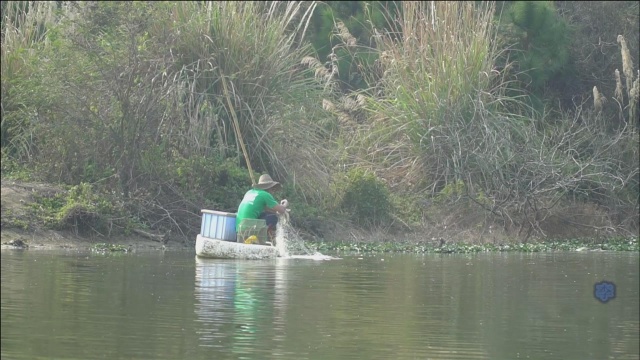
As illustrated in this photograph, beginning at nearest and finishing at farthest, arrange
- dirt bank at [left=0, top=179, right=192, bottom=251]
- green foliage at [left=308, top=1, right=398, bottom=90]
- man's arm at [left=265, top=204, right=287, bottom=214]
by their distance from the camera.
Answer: dirt bank at [left=0, top=179, right=192, bottom=251] → man's arm at [left=265, top=204, right=287, bottom=214] → green foliage at [left=308, top=1, right=398, bottom=90]

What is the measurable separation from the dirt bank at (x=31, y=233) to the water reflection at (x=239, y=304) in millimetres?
2317

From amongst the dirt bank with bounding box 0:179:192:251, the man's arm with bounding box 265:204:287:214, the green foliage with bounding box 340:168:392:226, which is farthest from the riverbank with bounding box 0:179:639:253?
the man's arm with bounding box 265:204:287:214

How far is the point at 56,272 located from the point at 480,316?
546 centimetres

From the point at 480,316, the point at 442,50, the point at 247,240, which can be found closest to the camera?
the point at 480,316

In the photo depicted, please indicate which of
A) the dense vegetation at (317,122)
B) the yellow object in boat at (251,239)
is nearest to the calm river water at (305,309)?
the yellow object in boat at (251,239)

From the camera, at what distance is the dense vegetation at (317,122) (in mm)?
23672

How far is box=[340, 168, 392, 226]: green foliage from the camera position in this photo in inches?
1018

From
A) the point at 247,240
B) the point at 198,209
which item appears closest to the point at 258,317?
the point at 247,240

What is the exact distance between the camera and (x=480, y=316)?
1505 centimetres

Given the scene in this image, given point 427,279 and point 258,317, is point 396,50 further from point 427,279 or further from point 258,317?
point 258,317

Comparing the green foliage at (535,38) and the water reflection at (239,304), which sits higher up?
the green foliage at (535,38)

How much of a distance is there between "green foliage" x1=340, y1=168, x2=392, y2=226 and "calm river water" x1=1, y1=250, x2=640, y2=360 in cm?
462

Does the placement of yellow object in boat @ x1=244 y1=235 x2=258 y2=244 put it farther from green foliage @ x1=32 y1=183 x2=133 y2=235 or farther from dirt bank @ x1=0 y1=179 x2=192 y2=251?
green foliage @ x1=32 y1=183 x2=133 y2=235

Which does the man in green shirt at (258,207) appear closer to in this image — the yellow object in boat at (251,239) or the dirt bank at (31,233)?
the yellow object in boat at (251,239)
